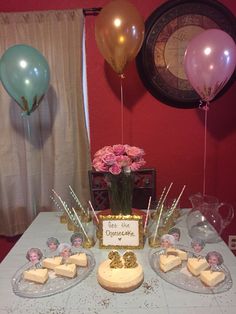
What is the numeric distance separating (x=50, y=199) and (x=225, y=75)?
1.48 meters

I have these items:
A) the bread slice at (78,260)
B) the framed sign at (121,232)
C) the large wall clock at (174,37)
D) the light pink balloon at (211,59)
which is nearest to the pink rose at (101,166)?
the framed sign at (121,232)

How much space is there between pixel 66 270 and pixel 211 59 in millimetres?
1275

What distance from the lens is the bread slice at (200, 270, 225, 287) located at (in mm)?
1065

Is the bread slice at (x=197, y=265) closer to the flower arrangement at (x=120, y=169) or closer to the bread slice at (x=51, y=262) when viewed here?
the flower arrangement at (x=120, y=169)

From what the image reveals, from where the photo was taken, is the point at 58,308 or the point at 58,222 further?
the point at 58,222

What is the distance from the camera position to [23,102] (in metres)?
1.73

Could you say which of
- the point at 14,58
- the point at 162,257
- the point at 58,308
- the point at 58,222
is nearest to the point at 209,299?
the point at 162,257

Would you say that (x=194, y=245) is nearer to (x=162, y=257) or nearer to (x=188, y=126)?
(x=162, y=257)

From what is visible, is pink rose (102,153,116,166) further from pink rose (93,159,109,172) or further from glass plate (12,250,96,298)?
glass plate (12,250,96,298)

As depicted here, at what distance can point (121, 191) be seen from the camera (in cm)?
145

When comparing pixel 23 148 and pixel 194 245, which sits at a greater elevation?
pixel 23 148

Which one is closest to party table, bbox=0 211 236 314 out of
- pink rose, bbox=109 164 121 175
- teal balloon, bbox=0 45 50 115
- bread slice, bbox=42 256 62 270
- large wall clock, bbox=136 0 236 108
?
bread slice, bbox=42 256 62 270

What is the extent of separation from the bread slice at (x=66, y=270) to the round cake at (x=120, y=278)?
0.33 feet

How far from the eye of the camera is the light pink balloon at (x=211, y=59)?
1.57m
